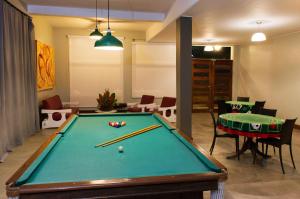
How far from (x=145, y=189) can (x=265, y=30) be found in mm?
6311

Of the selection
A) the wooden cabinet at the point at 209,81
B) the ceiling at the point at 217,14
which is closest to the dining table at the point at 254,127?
the ceiling at the point at 217,14

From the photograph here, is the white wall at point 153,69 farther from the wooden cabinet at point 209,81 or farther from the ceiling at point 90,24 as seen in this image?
the wooden cabinet at point 209,81

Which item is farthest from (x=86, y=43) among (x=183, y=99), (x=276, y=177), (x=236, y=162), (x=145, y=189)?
(x=145, y=189)

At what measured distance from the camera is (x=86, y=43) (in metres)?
8.16

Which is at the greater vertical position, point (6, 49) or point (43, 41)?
point (43, 41)

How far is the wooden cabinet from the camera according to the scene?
32.0ft

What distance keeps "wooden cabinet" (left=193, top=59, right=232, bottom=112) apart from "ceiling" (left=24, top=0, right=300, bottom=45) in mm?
2541

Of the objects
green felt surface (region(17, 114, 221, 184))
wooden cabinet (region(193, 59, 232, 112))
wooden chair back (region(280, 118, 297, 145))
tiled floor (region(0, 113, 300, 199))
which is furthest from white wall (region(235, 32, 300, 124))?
green felt surface (region(17, 114, 221, 184))

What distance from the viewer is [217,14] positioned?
480 centimetres

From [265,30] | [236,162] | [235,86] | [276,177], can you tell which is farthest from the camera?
[235,86]

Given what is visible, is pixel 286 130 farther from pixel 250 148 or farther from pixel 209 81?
pixel 209 81

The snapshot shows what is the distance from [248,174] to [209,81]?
653 centimetres

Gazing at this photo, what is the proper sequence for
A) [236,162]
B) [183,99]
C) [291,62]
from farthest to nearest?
[291,62]
[183,99]
[236,162]

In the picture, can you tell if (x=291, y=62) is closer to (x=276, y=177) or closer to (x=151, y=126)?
(x=276, y=177)
